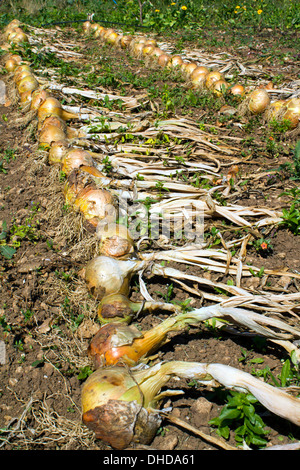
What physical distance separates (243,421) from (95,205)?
170cm

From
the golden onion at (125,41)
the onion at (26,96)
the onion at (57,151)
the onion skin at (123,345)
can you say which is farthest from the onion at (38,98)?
the golden onion at (125,41)

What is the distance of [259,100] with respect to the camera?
13.9 feet

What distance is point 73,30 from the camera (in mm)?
8359

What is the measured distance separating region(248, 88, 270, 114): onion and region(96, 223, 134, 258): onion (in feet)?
8.97

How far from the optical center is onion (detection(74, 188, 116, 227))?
2.60 meters

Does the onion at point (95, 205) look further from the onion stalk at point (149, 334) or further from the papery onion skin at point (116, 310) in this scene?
the onion stalk at point (149, 334)

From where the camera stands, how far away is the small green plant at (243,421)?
1.57 metres

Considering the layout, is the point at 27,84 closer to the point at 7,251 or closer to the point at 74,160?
the point at 74,160

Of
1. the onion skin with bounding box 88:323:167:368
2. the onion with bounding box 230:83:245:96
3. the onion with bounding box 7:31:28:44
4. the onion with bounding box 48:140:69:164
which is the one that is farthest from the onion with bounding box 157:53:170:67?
the onion skin with bounding box 88:323:167:368

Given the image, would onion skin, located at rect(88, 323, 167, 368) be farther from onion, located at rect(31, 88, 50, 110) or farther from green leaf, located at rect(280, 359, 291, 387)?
onion, located at rect(31, 88, 50, 110)

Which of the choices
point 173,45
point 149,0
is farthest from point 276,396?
point 149,0

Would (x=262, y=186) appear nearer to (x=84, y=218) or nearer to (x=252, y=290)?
(x=252, y=290)

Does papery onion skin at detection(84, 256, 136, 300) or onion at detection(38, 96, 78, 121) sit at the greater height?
onion at detection(38, 96, 78, 121)

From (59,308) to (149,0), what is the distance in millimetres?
9979
